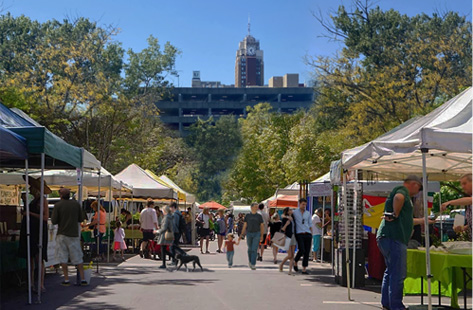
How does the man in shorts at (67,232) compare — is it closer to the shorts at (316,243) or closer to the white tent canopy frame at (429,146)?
the white tent canopy frame at (429,146)

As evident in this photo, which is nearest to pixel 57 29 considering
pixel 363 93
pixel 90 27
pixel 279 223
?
pixel 90 27

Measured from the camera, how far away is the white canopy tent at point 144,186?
2794 cm

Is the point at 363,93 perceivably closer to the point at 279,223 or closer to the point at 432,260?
the point at 279,223

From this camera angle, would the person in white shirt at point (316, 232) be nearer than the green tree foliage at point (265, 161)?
Yes

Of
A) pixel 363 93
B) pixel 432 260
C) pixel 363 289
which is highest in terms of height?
pixel 363 93

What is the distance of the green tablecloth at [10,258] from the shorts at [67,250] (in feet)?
2.60

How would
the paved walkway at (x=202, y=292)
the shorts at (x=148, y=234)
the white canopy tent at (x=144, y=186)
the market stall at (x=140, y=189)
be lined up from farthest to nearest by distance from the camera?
the white canopy tent at (x=144, y=186) < the market stall at (x=140, y=189) < the shorts at (x=148, y=234) < the paved walkway at (x=202, y=292)

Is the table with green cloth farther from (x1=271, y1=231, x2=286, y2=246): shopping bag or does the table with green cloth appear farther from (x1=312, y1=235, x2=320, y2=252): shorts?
(x1=312, y1=235, x2=320, y2=252): shorts

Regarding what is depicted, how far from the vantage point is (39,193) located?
12984 millimetres

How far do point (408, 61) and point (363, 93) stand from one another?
4.70 meters

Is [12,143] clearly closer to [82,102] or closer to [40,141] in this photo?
[40,141]

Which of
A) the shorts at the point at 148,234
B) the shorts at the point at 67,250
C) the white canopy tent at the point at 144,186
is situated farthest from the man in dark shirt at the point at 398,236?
the white canopy tent at the point at 144,186

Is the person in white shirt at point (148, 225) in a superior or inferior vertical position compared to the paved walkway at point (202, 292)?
superior

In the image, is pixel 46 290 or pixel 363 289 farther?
pixel 363 289
